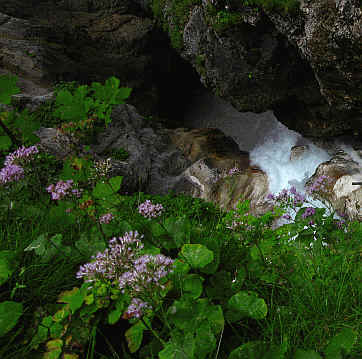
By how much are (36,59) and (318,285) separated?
26.8 ft

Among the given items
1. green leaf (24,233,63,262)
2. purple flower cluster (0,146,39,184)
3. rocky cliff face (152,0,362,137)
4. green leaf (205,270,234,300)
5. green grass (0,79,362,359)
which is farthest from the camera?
rocky cliff face (152,0,362,137)

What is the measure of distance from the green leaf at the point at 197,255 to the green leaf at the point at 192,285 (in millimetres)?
54

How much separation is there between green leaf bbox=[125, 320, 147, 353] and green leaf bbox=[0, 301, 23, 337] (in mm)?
390

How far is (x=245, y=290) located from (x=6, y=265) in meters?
1.05

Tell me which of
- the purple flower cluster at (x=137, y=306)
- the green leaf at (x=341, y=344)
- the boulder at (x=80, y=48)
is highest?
the green leaf at (x=341, y=344)

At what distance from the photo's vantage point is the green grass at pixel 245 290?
104cm

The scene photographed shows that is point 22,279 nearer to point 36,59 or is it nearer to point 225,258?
point 225,258

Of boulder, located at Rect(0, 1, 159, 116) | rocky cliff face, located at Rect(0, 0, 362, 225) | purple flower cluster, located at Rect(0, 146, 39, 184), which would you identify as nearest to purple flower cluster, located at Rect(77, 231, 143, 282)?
purple flower cluster, located at Rect(0, 146, 39, 184)

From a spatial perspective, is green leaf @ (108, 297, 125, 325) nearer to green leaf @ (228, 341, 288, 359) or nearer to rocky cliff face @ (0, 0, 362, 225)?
green leaf @ (228, 341, 288, 359)

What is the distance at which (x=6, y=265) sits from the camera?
1.19m

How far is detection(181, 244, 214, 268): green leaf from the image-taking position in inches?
45.0

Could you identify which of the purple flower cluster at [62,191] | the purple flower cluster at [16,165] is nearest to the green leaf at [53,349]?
the purple flower cluster at [62,191]

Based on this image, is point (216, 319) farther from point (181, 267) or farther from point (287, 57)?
point (287, 57)

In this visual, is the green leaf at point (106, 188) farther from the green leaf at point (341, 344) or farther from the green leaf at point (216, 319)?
the green leaf at point (341, 344)
